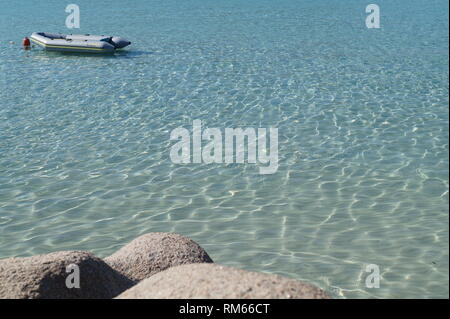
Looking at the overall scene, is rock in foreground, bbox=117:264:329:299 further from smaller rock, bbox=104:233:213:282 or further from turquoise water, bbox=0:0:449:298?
smaller rock, bbox=104:233:213:282

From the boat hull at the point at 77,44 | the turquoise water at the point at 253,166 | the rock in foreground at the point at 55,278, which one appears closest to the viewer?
the rock in foreground at the point at 55,278

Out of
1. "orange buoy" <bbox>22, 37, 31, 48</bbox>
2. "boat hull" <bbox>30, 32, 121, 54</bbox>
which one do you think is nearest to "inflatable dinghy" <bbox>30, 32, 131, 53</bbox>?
"boat hull" <bbox>30, 32, 121, 54</bbox>

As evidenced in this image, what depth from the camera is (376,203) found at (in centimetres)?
934

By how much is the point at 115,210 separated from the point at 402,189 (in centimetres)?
432

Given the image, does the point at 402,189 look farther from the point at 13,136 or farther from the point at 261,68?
the point at 261,68

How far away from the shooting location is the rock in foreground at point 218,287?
12.0 feet

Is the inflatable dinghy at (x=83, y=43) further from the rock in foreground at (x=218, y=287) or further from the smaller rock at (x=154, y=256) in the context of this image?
the rock in foreground at (x=218, y=287)

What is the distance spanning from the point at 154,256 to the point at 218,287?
2.28 m

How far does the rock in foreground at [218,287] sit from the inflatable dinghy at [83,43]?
18277mm

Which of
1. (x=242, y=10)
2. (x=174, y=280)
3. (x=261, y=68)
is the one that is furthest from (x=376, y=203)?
(x=242, y=10)

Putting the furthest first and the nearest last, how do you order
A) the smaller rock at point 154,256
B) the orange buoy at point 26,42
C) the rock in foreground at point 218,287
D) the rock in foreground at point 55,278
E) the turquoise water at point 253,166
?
the orange buoy at point 26,42 → the turquoise water at point 253,166 → the smaller rock at point 154,256 → the rock in foreground at point 55,278 → the rock in foreground at point 218,287

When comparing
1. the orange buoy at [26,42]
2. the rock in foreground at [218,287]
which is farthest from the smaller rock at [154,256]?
the orange buoy at [26,42]

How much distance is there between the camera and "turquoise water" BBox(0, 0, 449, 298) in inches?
324

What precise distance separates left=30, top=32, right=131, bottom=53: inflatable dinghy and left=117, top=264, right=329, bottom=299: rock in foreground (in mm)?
18277
